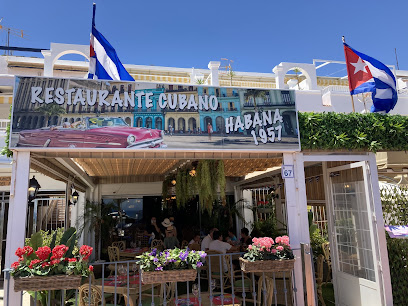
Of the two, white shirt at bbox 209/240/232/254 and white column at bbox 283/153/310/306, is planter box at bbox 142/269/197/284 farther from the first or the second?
white shirt at bbox 209/240/232/254

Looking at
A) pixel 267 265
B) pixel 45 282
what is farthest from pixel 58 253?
pixel 267 265

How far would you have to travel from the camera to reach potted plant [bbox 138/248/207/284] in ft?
12.8

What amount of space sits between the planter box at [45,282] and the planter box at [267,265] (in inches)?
85.4

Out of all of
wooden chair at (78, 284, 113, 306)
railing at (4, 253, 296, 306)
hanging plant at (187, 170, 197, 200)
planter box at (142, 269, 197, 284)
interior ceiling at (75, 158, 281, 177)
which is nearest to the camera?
planter box at (142, 269, 197, 284)

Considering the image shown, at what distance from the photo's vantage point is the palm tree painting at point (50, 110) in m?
4.47

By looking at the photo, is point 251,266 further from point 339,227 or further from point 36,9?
point 36,9

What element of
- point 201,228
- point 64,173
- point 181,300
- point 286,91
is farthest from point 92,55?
point 201,228

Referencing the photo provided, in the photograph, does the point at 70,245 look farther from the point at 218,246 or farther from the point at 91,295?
the point at 218,246

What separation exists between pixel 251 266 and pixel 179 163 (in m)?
4.58

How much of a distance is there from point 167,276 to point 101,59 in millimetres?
3983

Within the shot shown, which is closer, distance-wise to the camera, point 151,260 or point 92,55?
point 151,260

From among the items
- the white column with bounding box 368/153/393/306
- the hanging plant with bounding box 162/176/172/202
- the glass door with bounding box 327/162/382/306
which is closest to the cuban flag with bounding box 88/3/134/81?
the glass door with bounding box 327/162/382/306

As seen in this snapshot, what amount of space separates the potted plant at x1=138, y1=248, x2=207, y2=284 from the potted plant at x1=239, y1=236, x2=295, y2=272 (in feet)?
2.51

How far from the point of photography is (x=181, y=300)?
4547 mm
